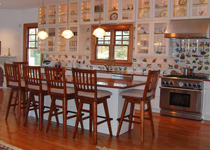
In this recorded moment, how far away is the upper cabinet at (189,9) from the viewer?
189 inches

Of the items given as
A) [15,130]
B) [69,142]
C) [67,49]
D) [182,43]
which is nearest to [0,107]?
[15,130]

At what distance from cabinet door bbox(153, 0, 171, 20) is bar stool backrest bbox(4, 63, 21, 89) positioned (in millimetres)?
3247

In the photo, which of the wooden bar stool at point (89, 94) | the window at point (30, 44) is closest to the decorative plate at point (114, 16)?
the wooden bar stool at point (89, 94)

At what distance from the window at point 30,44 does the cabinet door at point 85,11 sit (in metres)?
2.47

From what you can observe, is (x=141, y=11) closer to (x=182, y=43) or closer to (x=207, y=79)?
(x=182, y=43)

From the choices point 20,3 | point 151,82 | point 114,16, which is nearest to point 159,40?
point 114,16

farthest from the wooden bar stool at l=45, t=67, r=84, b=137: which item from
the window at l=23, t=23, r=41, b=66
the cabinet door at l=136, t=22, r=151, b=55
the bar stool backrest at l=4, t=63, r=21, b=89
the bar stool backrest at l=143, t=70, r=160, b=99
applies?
the window at l=23, t=23, r=41, b=66

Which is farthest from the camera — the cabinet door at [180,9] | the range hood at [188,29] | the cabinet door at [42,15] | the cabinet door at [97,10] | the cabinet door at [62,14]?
the cabinet door at [42,15]

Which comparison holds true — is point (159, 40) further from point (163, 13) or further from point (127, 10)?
point (127, 10)

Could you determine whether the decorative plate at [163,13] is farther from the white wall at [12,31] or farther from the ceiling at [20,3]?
the white wall at [12,31]

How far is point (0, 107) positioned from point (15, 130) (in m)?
1.86

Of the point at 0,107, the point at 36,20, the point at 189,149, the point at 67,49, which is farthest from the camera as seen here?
the point at 36,20

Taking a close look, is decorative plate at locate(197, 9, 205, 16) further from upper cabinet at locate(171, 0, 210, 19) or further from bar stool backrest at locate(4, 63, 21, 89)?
bar stool backrest at locate(4, 63, 21, 89)

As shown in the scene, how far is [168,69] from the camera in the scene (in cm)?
559
